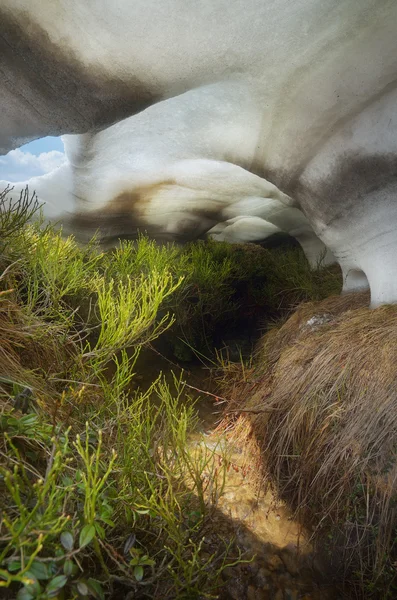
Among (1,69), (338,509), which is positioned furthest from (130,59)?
(338,509)

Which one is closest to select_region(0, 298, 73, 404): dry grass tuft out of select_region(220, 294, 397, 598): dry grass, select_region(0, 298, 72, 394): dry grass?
select_region(0, 298, 72, 394): dry grass

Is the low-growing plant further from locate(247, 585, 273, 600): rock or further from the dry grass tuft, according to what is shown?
locate(247, 585, 273, 600): rock

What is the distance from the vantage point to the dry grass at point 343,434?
4.36 feet

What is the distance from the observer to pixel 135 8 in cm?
158

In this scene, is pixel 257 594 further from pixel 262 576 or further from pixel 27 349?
pixel 27 349

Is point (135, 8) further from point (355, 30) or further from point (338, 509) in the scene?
point (338, 509)

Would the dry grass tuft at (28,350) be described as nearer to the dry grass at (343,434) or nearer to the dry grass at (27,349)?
the dry grass at (27,349)

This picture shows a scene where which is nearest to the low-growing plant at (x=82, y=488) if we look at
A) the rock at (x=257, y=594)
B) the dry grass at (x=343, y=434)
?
the rock at (x=257, y=594)

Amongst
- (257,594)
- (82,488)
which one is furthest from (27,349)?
(257,594)

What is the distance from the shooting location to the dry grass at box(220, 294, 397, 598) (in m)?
1.33

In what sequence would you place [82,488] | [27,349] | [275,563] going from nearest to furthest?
1. [82,488]
2. [275,563]
3. [27,349]

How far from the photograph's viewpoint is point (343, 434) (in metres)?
1.52

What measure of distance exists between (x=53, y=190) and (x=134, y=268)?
1146 mm

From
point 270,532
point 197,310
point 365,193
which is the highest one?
point 365,193
